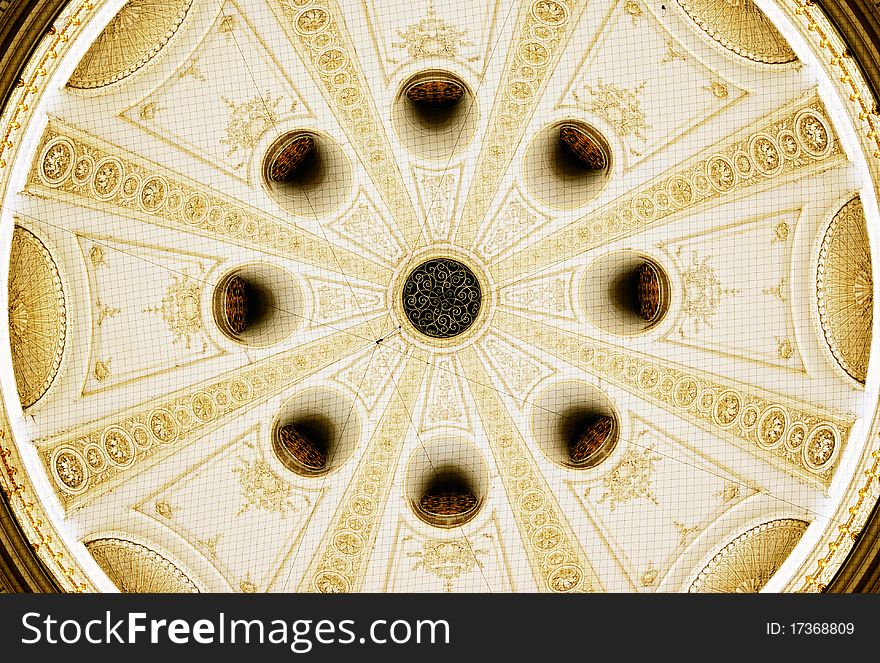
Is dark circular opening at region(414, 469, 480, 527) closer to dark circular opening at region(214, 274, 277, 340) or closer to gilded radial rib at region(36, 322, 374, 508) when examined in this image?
gilded radial rib at region(36, 322, 374, 508)

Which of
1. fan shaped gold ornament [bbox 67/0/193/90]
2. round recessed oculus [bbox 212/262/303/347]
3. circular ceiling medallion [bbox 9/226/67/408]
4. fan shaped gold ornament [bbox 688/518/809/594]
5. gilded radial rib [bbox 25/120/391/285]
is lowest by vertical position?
fan shaped gold ornament [bbox 688/518/809/594]

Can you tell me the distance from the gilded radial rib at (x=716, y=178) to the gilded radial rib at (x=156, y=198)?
2653 millimetres

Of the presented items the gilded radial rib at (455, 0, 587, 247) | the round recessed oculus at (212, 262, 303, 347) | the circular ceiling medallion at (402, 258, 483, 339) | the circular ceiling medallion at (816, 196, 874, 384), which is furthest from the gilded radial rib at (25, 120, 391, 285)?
the circular ceiling medallion at (816, 196, 874, 384)

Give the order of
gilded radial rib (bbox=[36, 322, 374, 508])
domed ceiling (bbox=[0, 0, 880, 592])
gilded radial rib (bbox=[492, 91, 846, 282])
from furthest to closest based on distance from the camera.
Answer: gilded radial rib (bbox=[36, 322, 374, 508]) < domed ceiling (bbox=[0, 0, 880, 592]) < gilded radial rib (bbox=[492, 91, 846, 282])

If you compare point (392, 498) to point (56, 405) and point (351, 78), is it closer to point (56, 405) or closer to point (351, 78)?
point (56, 405)

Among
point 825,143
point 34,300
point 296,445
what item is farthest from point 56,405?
point 825,143

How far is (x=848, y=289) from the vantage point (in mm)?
11031

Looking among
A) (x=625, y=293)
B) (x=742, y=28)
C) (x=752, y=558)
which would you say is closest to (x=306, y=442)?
(x=625, y=293)

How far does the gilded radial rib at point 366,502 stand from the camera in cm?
1288

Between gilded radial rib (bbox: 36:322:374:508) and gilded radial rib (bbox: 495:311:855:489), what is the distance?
2.87m

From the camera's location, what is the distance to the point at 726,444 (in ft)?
40.7

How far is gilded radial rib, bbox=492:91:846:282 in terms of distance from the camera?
35.9 feet

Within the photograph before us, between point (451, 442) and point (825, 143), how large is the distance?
6532 mm
